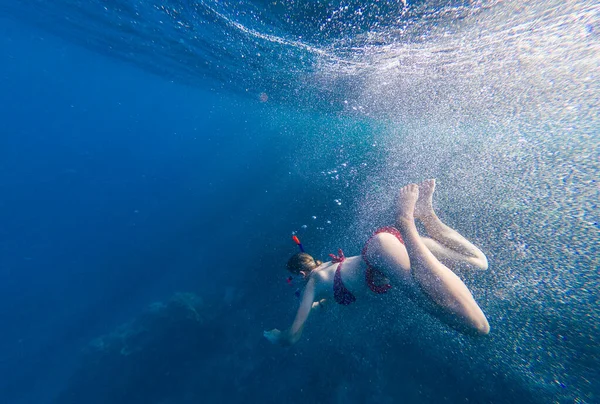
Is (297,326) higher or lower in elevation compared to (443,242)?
lower

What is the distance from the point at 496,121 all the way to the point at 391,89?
920 centimetres

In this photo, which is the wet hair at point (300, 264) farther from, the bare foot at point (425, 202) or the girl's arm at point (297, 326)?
the bare foot at point (425, 202)

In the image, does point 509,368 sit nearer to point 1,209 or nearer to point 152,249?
point 152,249

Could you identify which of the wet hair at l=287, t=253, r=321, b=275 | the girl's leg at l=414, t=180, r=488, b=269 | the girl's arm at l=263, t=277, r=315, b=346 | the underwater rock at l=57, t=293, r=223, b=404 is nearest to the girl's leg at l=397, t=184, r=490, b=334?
the girl's leg at l=414, t=180, r=488, b=269

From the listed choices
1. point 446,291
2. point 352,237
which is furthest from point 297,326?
point 352,237

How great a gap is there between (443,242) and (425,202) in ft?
2.15

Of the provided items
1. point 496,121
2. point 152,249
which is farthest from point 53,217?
point 496,121

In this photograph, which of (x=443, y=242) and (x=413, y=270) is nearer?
(x=413, y=270)

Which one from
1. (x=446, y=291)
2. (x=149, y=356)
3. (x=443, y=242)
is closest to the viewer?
(x=446, y=291)

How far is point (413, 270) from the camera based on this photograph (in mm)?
2713

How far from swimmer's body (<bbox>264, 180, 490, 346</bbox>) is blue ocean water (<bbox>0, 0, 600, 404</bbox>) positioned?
11.0ft

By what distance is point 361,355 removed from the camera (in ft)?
23.2

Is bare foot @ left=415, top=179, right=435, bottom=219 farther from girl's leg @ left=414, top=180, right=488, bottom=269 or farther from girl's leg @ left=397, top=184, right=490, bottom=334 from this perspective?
girl's leg @ left=397, top=184, right=490, bottom=334

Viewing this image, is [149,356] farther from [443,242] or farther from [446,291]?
[446,291]
